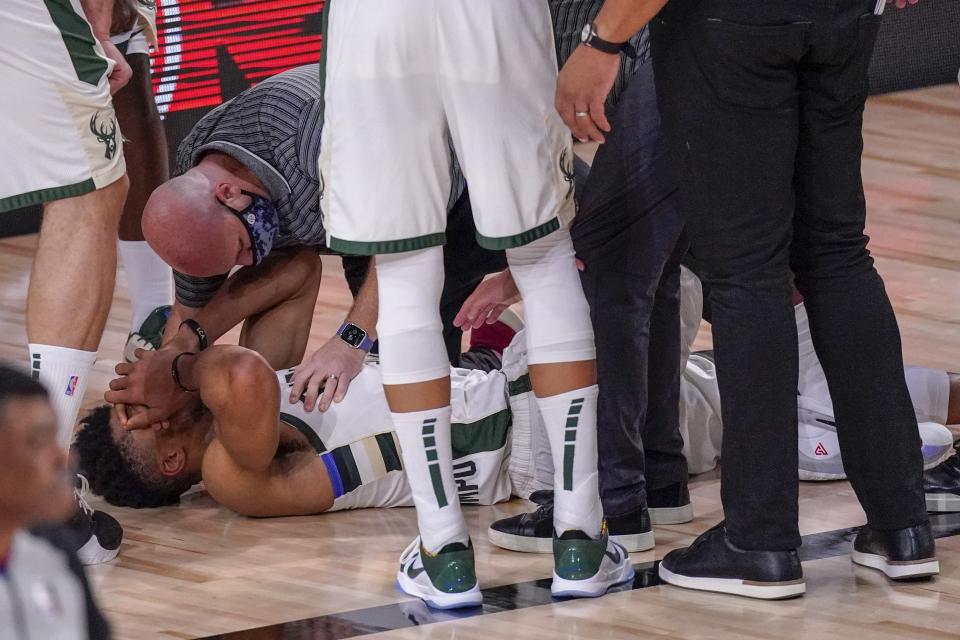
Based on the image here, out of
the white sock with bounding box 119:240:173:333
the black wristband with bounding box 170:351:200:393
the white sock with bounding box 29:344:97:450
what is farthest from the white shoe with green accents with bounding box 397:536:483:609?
the white sock with bounding box 119:240:173:333

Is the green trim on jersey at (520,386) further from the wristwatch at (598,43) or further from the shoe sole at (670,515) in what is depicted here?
the wristwatch at (598,43)

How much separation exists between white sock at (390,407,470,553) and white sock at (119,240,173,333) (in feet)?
4.56

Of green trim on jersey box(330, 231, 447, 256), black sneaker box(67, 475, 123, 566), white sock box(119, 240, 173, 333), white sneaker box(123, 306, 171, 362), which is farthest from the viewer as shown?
white sock box(119, 240, 173, 333)

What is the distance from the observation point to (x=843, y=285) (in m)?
2.05

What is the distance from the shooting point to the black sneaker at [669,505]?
2.46 m

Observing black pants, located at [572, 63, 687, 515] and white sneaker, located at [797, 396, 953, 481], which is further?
white sneaker, located at [797, 396, 953, 481]

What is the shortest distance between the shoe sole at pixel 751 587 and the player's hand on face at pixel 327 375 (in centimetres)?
80

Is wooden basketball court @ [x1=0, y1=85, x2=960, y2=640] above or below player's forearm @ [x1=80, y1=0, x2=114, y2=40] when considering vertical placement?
below

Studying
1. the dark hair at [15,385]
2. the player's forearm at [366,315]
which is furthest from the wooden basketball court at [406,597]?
the dark hair at [15,385]

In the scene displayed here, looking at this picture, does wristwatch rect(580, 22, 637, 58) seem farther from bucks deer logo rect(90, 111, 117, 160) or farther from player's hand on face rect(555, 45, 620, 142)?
bucks deer logo rect(90, 111, 117, 160)

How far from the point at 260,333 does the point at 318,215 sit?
325mm

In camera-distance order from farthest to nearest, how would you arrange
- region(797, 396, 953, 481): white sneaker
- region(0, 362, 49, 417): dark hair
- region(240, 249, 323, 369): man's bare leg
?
region(240, 249, 323, 369): man's bare leg, region(797, 396, 953, 481): white sneaker, region(0, 362, 49, 417): dark hair

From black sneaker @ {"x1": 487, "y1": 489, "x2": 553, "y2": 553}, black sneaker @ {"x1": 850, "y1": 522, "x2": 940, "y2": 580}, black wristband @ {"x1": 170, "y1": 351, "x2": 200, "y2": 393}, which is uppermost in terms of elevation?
black wristband @ {"x1": 170, "y1": 351, "x2": 200, "y2": 393}

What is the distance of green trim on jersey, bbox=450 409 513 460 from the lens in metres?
2.65
